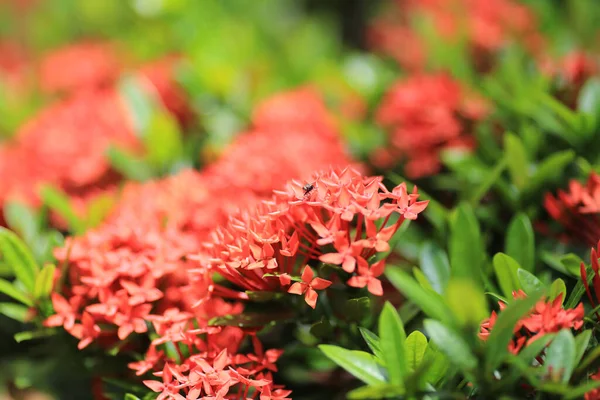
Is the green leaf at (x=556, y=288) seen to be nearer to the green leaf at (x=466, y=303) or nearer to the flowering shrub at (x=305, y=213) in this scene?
the flowering shrub at (x=305, y=213)

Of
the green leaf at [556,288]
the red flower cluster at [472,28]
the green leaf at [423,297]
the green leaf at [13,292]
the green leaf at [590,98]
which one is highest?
the red flower cluster at [472,28]

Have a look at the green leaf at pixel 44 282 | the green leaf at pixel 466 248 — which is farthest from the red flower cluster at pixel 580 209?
the green leaf at pixel 44 282

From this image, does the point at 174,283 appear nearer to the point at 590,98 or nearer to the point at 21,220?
the point at 21,220

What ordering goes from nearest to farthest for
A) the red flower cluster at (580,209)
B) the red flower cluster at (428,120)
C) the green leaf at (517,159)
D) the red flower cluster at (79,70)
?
1. the red flower cluster at (580,209)
2. the green leaf at (517,159)
3. the red flower cluster at (428,120)
4. the red flower cluster at (79,70)

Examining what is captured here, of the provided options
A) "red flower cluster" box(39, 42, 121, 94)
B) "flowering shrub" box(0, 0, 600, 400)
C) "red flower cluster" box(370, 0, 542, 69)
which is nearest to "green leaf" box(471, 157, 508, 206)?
"flowering shrub" box(0, 0, 600, 400)

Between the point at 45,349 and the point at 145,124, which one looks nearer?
the point at 45,349

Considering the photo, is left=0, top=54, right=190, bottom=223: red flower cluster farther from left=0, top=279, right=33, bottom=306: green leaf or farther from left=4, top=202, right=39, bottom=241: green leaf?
left=0, top=279, right=33, bottom=306: green leaf

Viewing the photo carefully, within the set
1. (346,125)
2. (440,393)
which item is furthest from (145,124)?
(440,393)

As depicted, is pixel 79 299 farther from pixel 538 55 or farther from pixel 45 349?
pixel 538 55
